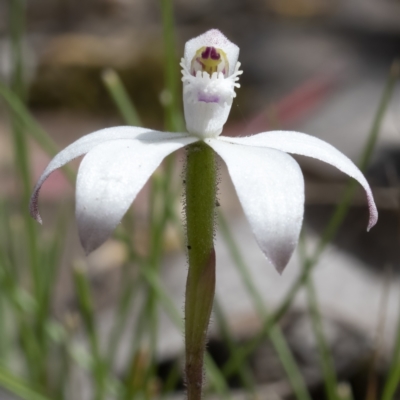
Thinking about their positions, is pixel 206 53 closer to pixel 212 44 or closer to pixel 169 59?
pixel 212 44

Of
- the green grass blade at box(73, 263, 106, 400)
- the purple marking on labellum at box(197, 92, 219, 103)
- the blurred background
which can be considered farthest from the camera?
the blurred background

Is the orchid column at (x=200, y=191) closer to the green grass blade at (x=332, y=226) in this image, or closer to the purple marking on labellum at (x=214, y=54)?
the purple marking on labellum at (x=214, y=54)

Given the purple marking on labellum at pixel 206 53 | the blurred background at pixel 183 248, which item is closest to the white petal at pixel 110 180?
the purple marking on labellum at pixel 206 53

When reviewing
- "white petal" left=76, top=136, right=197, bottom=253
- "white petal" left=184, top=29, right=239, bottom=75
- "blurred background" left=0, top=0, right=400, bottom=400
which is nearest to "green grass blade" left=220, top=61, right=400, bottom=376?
"blurred background" left=0, top=0, right=400, bottom=400

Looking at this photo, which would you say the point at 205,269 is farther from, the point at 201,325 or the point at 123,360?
the point at 123,360

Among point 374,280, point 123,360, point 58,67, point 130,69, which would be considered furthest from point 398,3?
point 123,360

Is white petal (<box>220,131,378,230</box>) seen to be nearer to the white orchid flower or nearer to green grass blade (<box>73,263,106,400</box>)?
the white orchid flower

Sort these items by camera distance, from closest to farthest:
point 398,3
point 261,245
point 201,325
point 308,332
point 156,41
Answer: point 261,245 → point 201,325 → point 308,332 → point 156,41 → point 398,3
